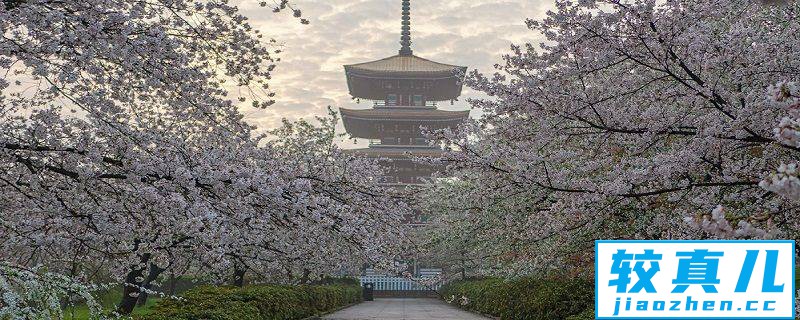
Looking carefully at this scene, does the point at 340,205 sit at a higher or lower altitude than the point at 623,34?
lower

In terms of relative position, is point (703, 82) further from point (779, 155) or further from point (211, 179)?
point (211, 179)

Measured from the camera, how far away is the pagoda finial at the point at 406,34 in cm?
5269

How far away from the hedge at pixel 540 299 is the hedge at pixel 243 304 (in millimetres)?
3639

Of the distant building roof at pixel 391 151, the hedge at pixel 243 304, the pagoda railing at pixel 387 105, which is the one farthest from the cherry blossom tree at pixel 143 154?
the pagoda railing at pixel 387 105

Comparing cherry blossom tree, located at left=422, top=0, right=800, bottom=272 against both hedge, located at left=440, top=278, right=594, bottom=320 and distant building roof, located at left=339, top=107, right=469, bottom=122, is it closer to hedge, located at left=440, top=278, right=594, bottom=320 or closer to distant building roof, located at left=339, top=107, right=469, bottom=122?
hedge, located at left=440, top=278, right=594, bottom=320

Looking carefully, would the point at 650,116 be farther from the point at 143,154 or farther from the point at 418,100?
the point at 418,100

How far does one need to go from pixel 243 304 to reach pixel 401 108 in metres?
36.3

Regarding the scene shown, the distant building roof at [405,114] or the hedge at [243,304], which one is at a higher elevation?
the distant building roof at [405,114]

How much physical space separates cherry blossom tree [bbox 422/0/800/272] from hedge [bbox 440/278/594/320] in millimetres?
3101

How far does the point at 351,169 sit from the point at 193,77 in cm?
366

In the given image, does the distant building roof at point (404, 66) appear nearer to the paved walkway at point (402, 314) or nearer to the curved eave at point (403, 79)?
the curved eave at point (403, 79)

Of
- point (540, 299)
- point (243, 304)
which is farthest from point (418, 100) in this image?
point (243, 304)

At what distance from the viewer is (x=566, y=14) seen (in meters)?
7.04

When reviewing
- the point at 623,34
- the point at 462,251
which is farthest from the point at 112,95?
the point at 462,251
